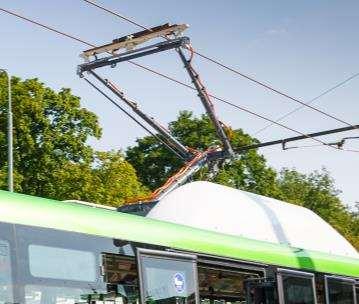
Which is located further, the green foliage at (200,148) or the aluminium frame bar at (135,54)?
the green foliage at (200,148)

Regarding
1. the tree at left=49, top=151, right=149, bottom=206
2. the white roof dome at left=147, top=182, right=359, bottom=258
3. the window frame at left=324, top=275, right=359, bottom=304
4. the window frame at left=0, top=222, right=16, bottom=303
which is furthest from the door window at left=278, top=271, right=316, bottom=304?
the tree at left=49, top=151, right=149, bottom=206

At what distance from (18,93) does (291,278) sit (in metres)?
27.5

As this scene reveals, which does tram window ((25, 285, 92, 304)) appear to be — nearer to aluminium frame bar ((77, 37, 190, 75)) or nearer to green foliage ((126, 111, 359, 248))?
aluminium frame bar ((77, 37, 190, 75))

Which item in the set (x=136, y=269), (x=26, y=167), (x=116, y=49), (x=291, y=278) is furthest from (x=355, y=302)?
(x=26, y=167)

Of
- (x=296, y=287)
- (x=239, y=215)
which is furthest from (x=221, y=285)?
(x=239, y=215)

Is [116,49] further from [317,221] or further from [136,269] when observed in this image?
[136,269]

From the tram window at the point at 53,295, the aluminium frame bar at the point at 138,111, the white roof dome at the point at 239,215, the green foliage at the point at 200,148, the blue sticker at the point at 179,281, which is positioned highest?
the green foliage at the point at 200,148

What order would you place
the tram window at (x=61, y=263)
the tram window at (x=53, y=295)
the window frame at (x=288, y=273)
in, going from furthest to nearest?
the window frame at (x=288, y=273) < the tram window at (x=61, y=263) < the tram window at (x=53, y=295)

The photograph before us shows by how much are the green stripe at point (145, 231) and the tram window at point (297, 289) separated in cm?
23

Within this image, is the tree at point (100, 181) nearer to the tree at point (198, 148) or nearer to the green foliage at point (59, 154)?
the green foliage at point (59, 154)

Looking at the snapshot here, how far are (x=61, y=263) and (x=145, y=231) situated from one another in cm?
142

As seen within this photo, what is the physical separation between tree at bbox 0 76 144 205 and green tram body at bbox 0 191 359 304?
74.1ft

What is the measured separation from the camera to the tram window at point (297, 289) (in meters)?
10.6

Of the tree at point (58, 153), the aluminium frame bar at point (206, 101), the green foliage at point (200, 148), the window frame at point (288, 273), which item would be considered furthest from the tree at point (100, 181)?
the window frame at point (288, 273)
